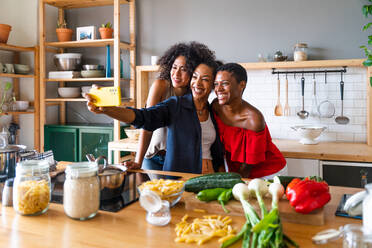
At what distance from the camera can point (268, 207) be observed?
133 centimetres

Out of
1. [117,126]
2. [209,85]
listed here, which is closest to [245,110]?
[209,85]

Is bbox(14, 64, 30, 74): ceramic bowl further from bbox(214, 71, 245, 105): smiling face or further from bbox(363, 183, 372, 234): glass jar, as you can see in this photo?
bbox(363, 183, 372, 234): glass jar

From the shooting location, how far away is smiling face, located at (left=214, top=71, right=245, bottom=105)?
2.31 meters

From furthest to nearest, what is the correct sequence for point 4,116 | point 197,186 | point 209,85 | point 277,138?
point 4,116, point 277,138, point 209,85, point 197,186

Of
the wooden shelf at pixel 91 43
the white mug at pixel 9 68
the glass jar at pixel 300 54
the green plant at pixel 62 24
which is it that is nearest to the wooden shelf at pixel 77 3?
the green plant at pixel 62 24

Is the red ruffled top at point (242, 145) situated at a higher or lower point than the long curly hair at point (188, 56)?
lower

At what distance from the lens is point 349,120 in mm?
3762

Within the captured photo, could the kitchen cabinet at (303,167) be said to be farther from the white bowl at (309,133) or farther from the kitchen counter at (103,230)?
the kitchen counter at (103,230)

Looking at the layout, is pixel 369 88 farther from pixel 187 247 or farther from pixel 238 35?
pixel 187 247

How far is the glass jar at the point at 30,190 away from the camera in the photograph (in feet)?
4.41

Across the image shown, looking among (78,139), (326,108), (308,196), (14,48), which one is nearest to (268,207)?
(308,196)

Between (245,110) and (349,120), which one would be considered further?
(349,120)

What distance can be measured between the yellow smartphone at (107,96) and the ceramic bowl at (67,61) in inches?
128

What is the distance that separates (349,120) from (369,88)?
0.43 m
